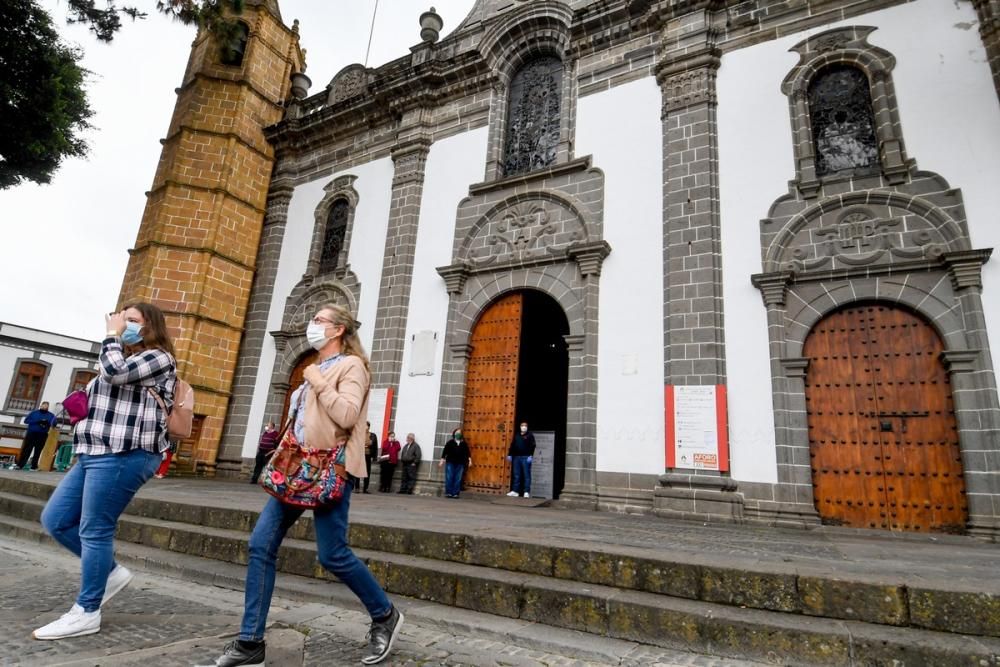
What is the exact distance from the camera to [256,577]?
224 cm

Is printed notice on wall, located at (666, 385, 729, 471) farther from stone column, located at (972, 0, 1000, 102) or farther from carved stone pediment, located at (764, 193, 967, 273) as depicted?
stone column, located at (972, 0, 1000, 102)

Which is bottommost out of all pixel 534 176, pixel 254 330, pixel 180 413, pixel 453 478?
pixel 453 478

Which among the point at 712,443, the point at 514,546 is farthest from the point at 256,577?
the point at 712,443

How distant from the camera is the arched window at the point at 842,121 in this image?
25.6 ft

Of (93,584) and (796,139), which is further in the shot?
(796,139)

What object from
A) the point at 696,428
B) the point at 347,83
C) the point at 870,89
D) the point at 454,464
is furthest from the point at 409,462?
the point at 347,83

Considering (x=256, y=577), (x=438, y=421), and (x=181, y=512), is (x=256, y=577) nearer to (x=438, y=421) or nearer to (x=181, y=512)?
(x=181, y=512)

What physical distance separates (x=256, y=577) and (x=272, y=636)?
0.57 m

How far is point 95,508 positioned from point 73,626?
0.52 m

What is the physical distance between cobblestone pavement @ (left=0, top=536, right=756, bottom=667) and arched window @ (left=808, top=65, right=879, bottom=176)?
25.2ft

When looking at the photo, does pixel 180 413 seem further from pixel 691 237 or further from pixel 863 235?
pixel 863 235

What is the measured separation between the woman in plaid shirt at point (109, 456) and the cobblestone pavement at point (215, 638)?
0.61 feet

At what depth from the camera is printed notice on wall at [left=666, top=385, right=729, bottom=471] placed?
7223mm

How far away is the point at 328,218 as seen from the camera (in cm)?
1312
